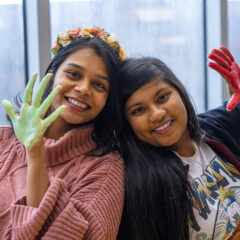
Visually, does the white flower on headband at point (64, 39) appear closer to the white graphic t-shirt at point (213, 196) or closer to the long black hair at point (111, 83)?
the long black hair at point (111, 83)

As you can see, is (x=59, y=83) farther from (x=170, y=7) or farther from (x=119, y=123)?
(x=170, y=7)

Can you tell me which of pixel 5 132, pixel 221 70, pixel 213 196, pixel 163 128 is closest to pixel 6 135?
pixel 5 132

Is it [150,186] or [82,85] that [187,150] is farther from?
[82,85]

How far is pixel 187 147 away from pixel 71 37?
2.16 feet

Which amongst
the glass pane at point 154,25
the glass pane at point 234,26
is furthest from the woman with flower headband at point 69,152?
the glass pane at point 234,26

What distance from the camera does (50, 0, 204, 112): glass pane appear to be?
2.16 metres

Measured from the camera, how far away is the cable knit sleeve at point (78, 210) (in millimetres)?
1147

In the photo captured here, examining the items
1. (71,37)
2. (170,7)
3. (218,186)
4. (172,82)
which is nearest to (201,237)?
(218,186)

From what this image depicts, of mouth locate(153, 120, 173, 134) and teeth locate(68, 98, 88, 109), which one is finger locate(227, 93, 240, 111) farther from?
teeth locate(68, 98, 88, 109)

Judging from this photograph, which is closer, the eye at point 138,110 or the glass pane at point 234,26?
the eye at point 138,110

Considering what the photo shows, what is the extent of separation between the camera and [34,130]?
116 centimetres

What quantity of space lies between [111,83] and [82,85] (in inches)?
5.3

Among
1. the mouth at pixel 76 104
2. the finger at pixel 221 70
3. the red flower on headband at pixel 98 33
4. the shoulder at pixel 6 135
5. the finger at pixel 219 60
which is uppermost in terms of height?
the red flower on headband at pixel 98 33

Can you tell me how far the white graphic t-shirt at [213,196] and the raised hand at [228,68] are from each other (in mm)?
305
